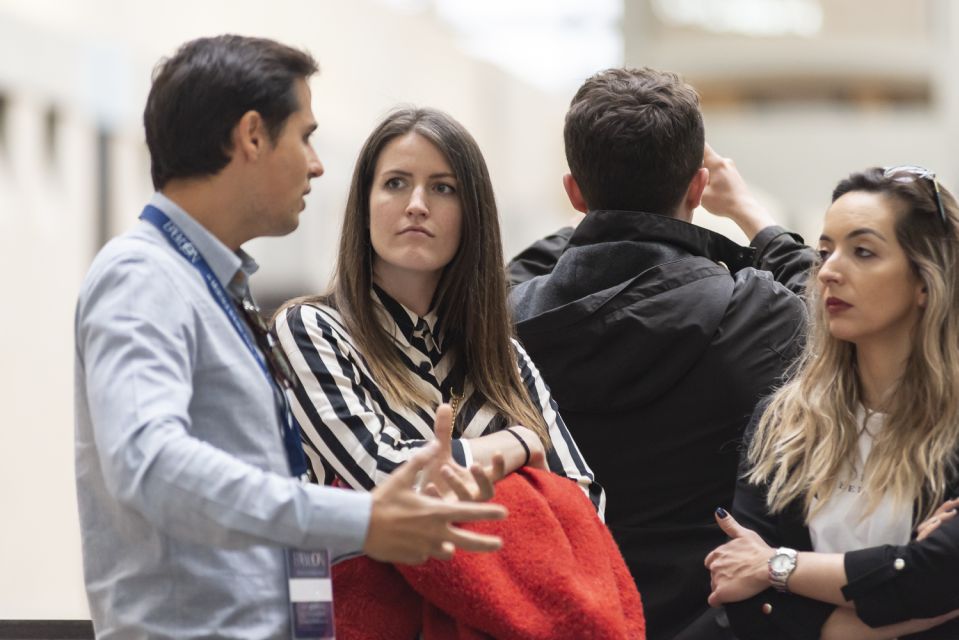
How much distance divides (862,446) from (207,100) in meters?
1.13

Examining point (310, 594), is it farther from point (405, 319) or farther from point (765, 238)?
point (765, 238)

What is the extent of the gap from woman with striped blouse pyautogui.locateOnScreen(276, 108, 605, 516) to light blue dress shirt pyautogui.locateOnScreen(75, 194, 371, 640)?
0.28 metres

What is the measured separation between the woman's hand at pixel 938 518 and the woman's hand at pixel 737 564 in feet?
0.75

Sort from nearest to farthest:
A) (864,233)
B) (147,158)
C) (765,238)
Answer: (864,233) < (765,238) < (147,158)

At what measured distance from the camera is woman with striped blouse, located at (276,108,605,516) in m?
2.06

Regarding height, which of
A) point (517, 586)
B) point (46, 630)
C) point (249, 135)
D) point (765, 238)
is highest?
point (249, 135)

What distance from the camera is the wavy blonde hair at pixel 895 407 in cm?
214

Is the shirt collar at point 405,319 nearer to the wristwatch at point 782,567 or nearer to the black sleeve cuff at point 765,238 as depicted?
the wristwatch at point 782,567

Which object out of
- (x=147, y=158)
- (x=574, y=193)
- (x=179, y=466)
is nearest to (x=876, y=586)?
(x=574, y=193)

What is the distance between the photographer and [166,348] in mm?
1634

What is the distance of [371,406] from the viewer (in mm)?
2045

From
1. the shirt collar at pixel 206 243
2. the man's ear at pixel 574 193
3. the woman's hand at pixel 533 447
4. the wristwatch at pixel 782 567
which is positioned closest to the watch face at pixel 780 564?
the wristwatch at pixel 782 567

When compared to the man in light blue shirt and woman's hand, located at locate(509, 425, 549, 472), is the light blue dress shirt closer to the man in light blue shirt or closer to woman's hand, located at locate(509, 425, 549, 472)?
the man in light blue shirt

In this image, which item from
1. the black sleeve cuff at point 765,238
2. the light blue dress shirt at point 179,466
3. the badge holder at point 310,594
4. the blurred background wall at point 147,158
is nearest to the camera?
the light blue dress shirt at point 179,466
